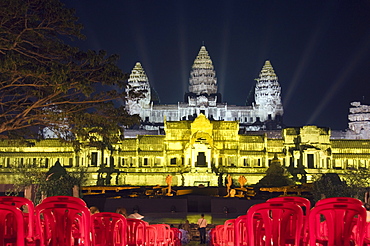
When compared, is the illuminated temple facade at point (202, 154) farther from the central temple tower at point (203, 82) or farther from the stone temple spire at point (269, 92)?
the stone temple spire at point (269, 92)

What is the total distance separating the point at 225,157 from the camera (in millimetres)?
58438

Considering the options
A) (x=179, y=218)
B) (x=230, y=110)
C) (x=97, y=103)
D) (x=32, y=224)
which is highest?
(x=230, y=110)

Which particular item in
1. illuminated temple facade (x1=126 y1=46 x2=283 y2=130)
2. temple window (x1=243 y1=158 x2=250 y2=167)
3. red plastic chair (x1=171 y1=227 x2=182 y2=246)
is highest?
illuminated temple facade (x1=126 y1=46 x2=283 y2=130)

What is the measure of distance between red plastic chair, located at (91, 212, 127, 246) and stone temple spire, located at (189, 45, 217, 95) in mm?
104630

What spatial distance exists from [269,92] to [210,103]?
13.1 metres

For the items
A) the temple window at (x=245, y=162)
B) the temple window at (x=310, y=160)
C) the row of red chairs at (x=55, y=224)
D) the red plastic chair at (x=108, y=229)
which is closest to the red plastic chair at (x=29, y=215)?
the row of red chairs at (x=55, y=224)

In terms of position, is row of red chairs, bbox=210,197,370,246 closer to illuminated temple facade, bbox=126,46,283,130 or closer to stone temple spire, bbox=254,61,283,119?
illuminated temple facade, bbox=126,46,283,130

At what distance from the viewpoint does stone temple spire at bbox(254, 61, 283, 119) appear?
113250 millimetres

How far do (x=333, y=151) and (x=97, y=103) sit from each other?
4096 centimetres

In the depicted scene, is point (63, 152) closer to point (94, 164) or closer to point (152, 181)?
point (94, 164)

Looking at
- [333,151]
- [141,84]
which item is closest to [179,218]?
[333,151]

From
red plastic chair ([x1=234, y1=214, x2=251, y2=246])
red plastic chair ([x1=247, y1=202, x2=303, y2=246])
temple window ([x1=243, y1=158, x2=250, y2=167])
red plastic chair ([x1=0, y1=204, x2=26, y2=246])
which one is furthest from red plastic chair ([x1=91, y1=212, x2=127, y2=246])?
temple window ([x1=243, y1=158, x2=250, y2=167])

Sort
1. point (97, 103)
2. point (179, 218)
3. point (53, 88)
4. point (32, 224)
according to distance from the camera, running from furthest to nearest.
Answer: point (179, 218) → point (97, 103) → point (53, 88) → point (32, 224)

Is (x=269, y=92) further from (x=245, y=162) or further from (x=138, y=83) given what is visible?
(x=245, y=162)
